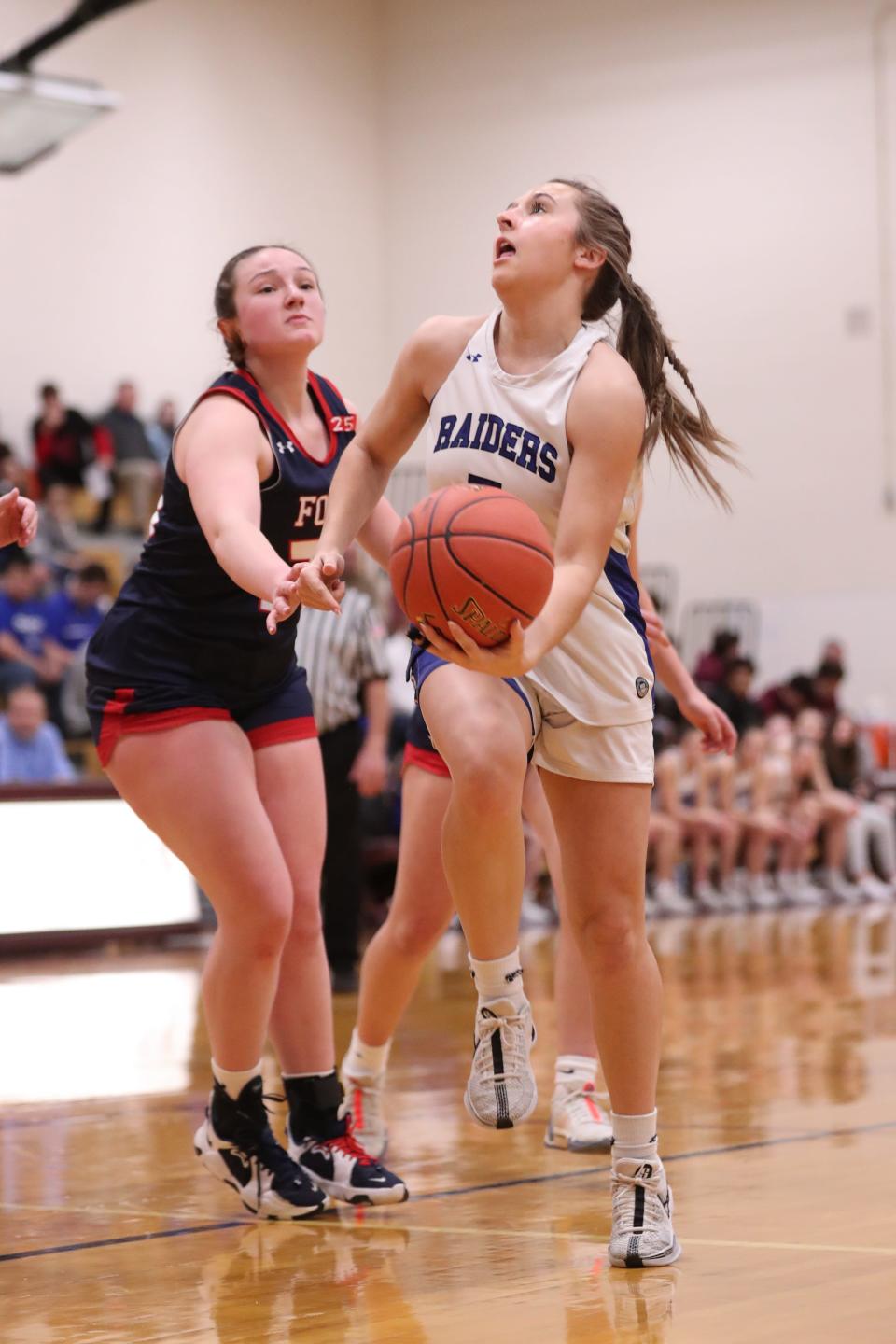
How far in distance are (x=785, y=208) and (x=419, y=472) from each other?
4.47m

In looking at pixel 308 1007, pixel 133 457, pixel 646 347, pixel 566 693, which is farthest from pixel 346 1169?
pixel 133 457

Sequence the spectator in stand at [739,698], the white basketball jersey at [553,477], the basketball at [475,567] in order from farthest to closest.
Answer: the spectator in stand at [739,698], the white basketball jersey at [553,477], the basketball at [475,567]

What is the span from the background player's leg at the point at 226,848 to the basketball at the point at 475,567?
0.84 metres

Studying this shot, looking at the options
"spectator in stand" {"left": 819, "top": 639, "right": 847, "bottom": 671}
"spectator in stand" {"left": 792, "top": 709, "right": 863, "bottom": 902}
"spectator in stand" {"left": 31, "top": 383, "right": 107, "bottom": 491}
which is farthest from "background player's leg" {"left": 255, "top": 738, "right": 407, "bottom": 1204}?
"spectator in stand" {"left": 819, "top": 639, "right": 847, "bottom": 671}

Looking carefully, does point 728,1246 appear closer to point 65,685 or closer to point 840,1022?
point 840,1022

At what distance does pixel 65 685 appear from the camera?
1206 cm

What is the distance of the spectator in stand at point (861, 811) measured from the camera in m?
14.1

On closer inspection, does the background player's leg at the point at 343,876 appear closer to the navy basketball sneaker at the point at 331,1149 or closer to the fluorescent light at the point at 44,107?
the navy basketball sneaker at the point at 331,1149

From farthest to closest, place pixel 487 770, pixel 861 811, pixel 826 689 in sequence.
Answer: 1. pixel 826 689
2. pixel 861 811
3. pixel 487 770

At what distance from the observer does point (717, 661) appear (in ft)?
51.9

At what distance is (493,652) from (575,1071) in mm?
1836

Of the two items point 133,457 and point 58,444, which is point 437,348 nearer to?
point 58,444

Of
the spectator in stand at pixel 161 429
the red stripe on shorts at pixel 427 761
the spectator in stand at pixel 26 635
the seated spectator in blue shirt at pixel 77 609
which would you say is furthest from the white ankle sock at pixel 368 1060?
the spectator in stand at pixel 161 429

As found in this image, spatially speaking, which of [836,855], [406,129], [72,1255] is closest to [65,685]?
[836,855]
